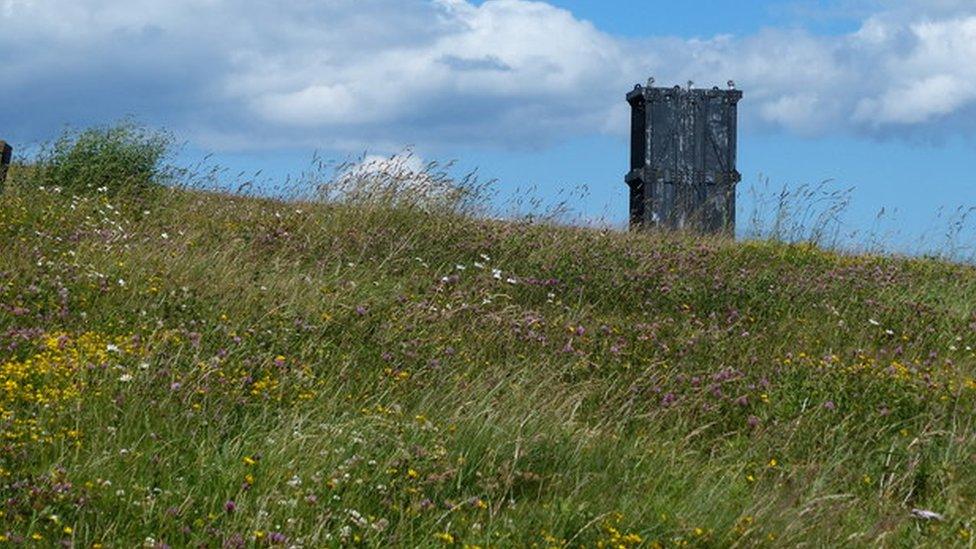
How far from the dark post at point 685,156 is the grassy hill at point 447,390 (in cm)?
685

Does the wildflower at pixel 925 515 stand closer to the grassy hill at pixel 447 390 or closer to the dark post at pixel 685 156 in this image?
the grassy hill at pixel 447 390

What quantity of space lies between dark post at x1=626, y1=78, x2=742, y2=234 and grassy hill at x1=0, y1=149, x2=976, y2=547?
6.85 meters

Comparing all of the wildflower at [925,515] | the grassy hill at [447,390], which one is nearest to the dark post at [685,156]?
the grassy hill at [447,390]

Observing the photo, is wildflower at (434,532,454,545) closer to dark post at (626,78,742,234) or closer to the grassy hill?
the grassy hill

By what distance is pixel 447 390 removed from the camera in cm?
689

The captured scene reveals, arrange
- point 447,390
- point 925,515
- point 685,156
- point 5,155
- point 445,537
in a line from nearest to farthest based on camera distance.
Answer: point 445,537 → point 925,515 → point 447,390 → point 5,155 → point 685,156

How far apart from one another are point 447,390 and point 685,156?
12.9 m

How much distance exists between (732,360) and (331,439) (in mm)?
3833

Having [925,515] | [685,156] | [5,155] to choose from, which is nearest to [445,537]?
[925,515]

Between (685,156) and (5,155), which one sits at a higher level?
(685,156)

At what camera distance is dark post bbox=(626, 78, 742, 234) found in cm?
1908

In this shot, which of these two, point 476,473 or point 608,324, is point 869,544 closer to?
point 476,473

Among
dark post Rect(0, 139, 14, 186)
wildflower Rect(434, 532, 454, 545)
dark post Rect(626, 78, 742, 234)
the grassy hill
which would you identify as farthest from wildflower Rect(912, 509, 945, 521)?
dark post Rect(626, 78, 742, 234)

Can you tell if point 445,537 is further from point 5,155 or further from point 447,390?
point 5,155
